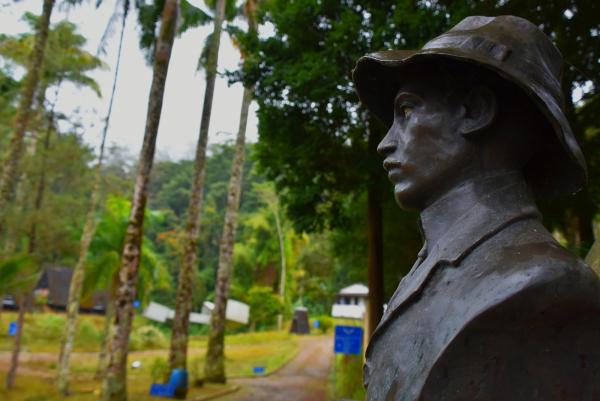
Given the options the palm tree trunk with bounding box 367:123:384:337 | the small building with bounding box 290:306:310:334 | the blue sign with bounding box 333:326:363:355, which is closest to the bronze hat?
the palm tree trunk with bounding box 367:123:384:337

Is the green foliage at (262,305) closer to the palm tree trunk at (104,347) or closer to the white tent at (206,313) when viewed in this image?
the white tent at (206,313)

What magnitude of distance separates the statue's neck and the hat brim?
0.18m

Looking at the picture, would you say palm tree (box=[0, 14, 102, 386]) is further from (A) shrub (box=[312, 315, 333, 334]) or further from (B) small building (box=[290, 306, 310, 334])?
(A) shrub (box=[312, 315, 333, 334])

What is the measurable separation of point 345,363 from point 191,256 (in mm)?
4936

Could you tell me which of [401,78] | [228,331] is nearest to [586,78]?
[401,78]

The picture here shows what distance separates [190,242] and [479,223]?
39.3ft

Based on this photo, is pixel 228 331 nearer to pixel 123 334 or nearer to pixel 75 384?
pixel 75 384

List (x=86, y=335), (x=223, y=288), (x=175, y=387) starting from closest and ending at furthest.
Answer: (x=175, y=387), (x=223, y=288), (x=86, y=335)

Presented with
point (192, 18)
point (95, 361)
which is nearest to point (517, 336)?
point (192, 18)

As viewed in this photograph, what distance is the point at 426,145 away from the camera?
168 centimetres

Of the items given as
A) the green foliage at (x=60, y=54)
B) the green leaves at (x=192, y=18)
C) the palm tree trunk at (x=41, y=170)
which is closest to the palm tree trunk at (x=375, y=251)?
the green leaves at (x=192, y=18)

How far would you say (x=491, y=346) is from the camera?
129 cm

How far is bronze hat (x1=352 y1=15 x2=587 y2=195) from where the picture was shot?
4.85ft

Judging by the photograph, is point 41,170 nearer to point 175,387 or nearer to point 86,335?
point 175,387
